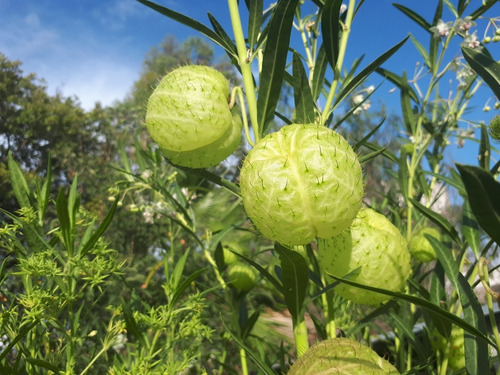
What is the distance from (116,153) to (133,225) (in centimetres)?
511

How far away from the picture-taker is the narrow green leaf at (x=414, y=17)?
4.75 feet

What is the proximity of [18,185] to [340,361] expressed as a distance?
800 mm

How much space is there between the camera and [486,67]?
1.76 feet

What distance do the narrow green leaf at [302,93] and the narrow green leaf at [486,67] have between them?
0.26 metres

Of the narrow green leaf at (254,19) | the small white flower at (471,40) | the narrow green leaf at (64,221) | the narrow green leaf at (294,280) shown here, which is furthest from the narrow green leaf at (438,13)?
the narrow green leaf at (64,221)

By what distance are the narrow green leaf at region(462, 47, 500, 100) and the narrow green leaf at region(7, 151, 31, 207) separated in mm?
915

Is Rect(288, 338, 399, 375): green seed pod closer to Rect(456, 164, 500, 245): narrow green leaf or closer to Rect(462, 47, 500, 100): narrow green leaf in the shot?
Rect(456, 164, 500, 245): narrow green leaf

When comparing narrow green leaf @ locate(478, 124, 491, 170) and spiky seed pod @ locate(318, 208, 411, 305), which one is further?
narrow green leaf @ locate(478, 124, 491, 170)

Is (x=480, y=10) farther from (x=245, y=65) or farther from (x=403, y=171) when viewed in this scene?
(x=245, y=65)

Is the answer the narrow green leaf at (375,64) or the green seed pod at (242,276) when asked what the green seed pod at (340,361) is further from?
the green seed pod at (242,276)

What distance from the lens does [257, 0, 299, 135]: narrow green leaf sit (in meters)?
0.62

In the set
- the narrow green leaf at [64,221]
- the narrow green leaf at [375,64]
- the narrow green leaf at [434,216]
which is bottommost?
the narrow green leaf at [434,216]

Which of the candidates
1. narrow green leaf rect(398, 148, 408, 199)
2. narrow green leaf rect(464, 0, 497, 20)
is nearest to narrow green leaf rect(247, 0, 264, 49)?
narrow green leaf rect(398, 148, 408, 199)

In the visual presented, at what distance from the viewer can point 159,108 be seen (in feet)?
2.21
